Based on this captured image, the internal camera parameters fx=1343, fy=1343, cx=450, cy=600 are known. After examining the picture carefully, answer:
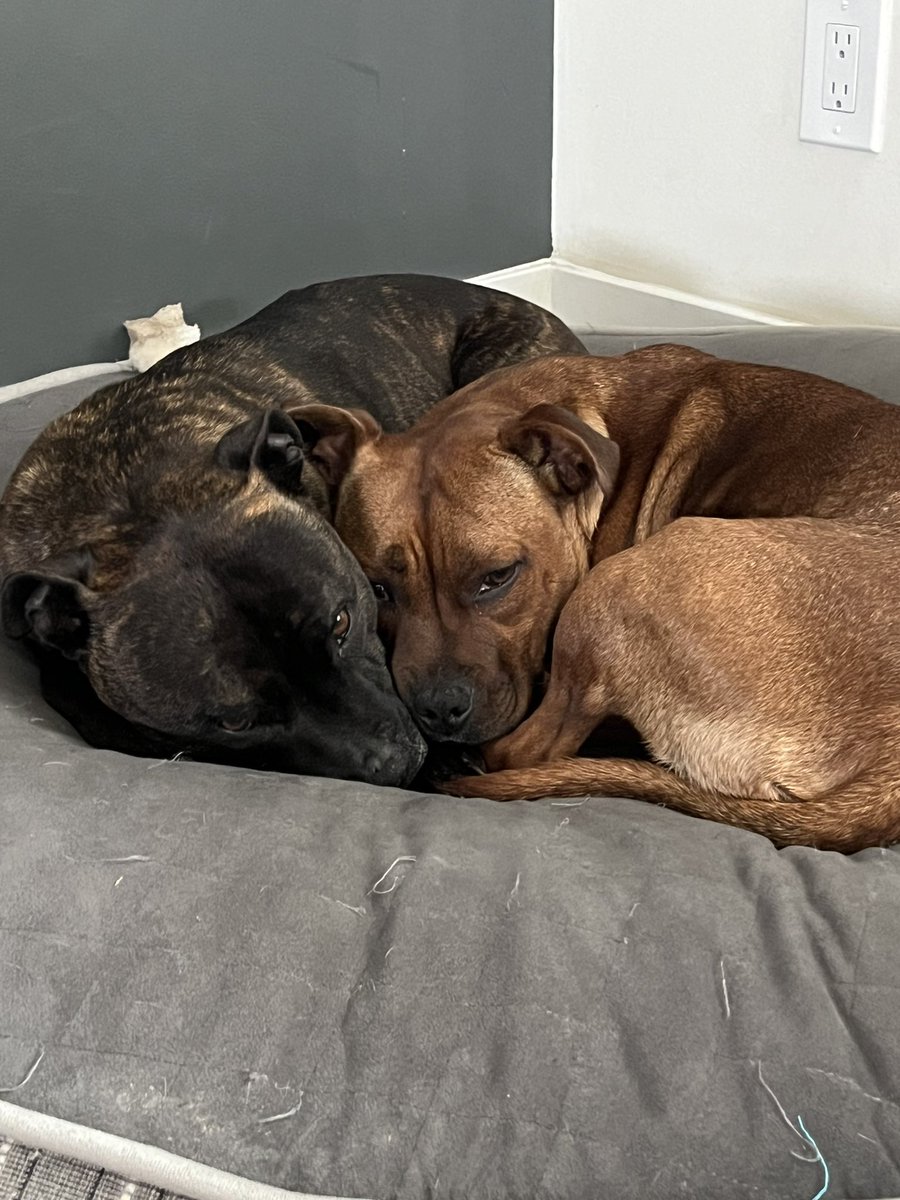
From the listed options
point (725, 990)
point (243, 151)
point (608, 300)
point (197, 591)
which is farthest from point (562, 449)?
point (608, 300)

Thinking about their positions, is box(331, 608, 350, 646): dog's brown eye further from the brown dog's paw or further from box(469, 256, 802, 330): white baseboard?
box(469, 256, 802, 330): white baseboard

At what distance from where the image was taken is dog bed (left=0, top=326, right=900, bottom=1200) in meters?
1.89

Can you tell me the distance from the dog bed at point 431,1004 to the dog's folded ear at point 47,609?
1.32ft

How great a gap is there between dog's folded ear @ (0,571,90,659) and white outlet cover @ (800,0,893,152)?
3334 mm

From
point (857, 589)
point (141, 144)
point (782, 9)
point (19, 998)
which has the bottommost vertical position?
point (19, 998)

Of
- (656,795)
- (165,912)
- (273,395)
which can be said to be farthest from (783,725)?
(273,395)

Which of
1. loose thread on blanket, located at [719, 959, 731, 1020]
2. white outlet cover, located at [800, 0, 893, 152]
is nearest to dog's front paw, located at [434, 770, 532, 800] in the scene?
loose thread on blanket, located at [719, 959, 731, 1020]

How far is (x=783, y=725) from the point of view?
265cm

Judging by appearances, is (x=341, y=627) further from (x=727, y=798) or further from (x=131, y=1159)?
(x=131, y=1159)

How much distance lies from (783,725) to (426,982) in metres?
0.96

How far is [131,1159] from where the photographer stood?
6.46ft

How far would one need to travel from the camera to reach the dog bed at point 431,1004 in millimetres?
1889

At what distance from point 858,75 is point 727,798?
10.2 feet

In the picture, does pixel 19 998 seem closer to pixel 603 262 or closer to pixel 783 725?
pixel 783 725
